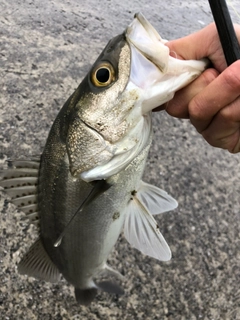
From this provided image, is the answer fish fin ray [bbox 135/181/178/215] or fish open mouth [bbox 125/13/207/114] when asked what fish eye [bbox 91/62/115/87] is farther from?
fish fin ray [bbox 135/181/178/215]

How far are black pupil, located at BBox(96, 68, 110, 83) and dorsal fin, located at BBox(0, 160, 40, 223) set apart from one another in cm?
29

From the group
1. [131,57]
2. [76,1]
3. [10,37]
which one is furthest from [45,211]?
[76,1]

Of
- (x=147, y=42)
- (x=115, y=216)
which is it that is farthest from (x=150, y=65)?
(x=115, y=216)

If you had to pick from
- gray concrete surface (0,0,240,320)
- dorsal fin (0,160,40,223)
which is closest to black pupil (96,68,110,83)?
dorsal fin (0,160,40,223)

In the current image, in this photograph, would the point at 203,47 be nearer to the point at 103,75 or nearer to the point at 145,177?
the point at 103,75

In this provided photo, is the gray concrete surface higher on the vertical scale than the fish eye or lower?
lower

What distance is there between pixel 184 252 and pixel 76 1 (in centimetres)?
178

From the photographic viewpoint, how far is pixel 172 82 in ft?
2.89

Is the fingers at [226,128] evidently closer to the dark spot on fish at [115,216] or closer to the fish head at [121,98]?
the fish head at [121,98]

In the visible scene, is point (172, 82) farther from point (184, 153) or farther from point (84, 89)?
point (184, 153)

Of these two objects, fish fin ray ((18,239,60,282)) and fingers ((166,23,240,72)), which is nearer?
fingers ((166,23,240,72))

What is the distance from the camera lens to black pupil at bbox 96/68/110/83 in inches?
35.7

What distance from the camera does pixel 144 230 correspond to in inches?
43.9

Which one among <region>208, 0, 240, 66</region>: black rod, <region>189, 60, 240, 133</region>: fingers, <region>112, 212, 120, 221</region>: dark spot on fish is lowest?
<region>112, 212, 120, 221</region>: dark spot on fish
